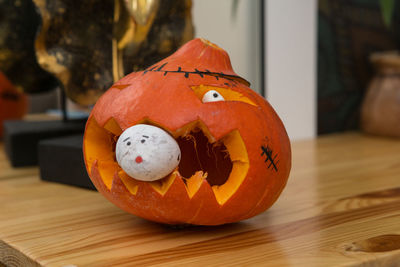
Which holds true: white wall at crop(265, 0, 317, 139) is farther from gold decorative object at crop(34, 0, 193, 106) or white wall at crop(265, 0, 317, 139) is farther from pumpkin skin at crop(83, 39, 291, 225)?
pumpkin skin at crop(83, 39, 291, 225)

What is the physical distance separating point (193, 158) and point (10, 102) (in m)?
0.82

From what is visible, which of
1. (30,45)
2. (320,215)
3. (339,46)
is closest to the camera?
(320,215)

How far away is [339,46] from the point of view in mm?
1393

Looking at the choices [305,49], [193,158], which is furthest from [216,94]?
[305,49]

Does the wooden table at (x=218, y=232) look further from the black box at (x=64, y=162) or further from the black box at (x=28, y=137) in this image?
the black box at (x=28, y=137)

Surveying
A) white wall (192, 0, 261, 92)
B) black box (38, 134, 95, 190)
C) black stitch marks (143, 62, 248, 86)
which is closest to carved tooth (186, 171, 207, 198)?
black stitch marks (143, 62, 248, 86)

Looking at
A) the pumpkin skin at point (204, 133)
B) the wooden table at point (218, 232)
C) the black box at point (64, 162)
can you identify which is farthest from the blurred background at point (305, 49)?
the pumpkin skin at point (204, 133)

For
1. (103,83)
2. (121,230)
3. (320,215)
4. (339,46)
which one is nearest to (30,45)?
(103,83)

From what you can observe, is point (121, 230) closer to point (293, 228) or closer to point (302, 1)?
point (293, 228)

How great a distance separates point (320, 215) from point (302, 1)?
0.77 metres

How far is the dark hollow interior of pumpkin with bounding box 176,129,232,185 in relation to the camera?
1.92 feet

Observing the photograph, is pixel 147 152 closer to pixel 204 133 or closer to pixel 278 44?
pixel 204 133

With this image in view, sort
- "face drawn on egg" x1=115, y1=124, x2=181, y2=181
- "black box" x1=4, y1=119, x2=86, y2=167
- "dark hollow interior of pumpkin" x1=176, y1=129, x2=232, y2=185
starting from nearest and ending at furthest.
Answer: "face drawn on egg" x1=115, y1=124, x2=181, y2=181 < "dark hollow interior of pumpkin" x1=176, y1=129, x2=232, y2=185 < "black box" x1=4, y1=119, x2=86, y2=167

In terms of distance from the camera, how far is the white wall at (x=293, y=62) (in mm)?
1226
